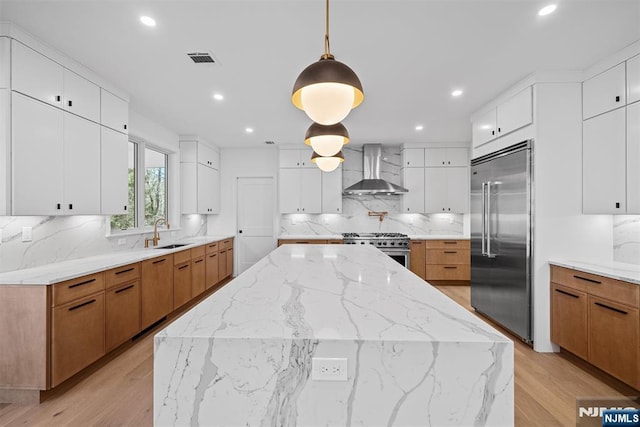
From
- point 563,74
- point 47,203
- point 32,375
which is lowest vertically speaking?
point 32,375

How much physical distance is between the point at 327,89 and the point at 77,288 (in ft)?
7.77

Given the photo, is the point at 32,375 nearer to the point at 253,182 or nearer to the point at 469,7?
the point at 469,7

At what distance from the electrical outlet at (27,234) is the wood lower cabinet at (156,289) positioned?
2.95 feet

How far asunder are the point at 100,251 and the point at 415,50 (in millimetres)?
3649

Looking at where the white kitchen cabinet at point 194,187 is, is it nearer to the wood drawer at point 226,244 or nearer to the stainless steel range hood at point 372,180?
the wood drawer at point 226,244

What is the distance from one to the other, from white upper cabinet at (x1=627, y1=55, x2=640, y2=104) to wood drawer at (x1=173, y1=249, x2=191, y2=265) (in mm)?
4691

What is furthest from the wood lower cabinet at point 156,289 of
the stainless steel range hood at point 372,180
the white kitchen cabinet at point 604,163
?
the white kitchen cabinet at point 604,163

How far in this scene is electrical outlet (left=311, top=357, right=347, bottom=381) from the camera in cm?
91

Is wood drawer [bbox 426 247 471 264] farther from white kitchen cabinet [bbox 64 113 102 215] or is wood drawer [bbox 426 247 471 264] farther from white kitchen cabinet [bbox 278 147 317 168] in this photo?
white kitchen cabinet [bbox 64 113 102 215]

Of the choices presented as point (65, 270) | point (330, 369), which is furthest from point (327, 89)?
point (65, 270)

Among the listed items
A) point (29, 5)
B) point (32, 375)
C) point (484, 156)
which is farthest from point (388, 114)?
point (32, 375)

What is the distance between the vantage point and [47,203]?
7.52ft

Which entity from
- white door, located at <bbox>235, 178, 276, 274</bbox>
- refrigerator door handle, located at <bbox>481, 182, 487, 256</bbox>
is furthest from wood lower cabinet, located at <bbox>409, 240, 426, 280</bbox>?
white door, located at <bbox>235, 178, 276, 274</bbox>

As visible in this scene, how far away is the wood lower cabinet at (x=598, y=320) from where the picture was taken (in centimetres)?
205
